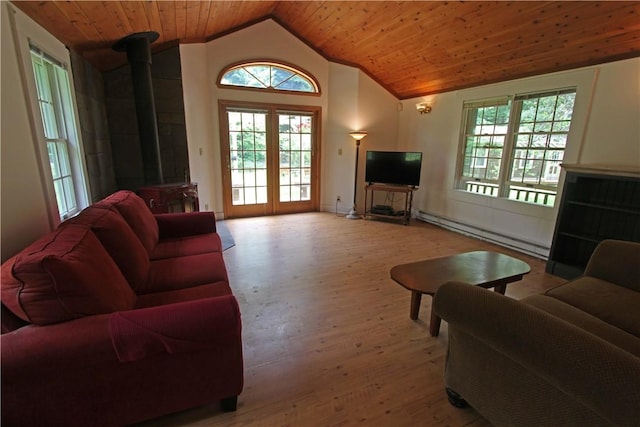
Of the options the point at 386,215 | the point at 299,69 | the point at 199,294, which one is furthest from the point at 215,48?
the point at 199,294

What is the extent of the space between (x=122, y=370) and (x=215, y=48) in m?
4.69

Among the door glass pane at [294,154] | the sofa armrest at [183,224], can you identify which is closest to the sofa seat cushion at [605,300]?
the sofa armrest at [183,224]

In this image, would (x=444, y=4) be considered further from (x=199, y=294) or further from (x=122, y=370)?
(x=122, y=370)

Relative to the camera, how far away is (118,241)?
180 cm

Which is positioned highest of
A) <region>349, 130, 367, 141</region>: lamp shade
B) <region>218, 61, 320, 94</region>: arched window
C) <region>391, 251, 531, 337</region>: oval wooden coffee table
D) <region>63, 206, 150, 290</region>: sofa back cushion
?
<region>218, 61, 320, 94</region>: arched window

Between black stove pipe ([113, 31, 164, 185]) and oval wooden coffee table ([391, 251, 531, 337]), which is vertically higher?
black stove pipe ([113, 31, 164, 185])

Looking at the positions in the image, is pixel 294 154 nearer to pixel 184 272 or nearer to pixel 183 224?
pixel 183 224

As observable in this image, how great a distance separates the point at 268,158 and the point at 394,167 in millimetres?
2206

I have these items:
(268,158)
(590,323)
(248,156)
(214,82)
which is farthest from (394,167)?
(590,323)

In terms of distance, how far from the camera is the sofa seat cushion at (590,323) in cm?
141

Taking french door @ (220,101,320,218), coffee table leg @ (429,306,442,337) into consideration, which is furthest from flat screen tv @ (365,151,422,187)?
coffee table leg @ (429,306,442,337)

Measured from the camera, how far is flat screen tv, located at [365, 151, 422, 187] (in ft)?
16.6

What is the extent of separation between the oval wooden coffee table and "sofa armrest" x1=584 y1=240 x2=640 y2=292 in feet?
1.34

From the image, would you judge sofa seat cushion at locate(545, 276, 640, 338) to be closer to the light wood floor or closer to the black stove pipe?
the light wood floor
